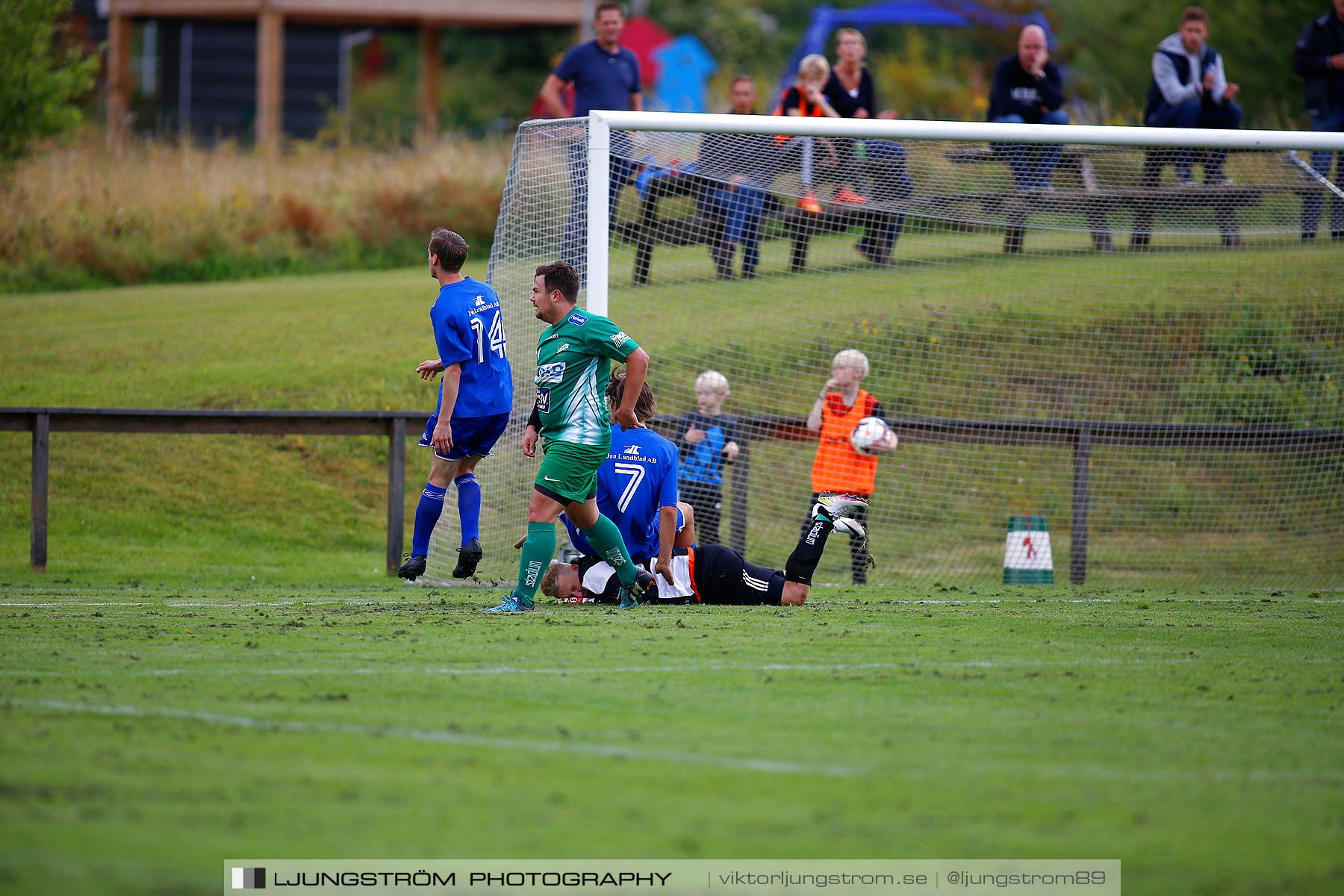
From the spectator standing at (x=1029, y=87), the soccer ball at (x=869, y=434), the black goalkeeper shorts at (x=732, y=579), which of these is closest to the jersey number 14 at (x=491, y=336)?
the black goalkeeper shorts at (x=732, y=579)

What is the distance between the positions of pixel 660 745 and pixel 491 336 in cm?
467

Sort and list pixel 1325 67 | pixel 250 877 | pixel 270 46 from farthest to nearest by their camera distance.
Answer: pixel 270 46 → pixel 1325 67 → pixel 250 877

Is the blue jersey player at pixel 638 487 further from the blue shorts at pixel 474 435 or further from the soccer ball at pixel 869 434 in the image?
the soccer ball at pixel 869 434

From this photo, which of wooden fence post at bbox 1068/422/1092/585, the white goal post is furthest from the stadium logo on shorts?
wooden fence post at bbox 1068/422/1092/585

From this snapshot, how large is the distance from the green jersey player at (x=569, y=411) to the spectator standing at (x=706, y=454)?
7.85 feet

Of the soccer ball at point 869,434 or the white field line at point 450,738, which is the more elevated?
the soccer ball at point 869,434

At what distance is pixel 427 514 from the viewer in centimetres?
924

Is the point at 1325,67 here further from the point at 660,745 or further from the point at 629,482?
the point at 660,745

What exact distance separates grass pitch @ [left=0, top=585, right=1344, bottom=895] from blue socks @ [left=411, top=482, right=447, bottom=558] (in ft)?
5.08

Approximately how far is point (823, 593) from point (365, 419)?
3.89m

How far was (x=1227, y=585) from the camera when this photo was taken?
10922 millimetres

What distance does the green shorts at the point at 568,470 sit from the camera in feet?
25.9

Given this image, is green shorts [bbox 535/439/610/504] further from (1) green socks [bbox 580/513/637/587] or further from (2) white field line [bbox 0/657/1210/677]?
(2) white field line [bbox 0/657/1210/677]

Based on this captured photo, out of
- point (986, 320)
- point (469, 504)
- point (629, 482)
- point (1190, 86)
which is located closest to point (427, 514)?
point (469, 504)
